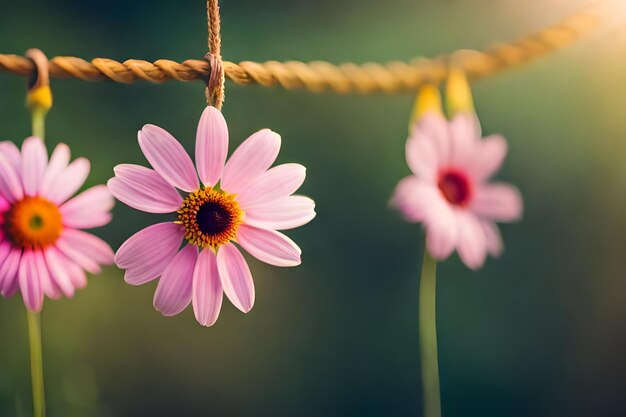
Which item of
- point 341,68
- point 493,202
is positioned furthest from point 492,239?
point 341,68

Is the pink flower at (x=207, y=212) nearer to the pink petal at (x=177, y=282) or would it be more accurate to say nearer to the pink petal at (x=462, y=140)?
the pink petal at (x=177, y=282)

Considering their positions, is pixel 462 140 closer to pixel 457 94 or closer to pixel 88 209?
pixel 457 94

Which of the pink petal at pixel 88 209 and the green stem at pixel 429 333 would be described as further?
the green stem at pixel 429 333

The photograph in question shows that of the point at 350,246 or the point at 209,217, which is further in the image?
the point at 350,246

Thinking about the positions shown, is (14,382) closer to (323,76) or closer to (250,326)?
(250,326)

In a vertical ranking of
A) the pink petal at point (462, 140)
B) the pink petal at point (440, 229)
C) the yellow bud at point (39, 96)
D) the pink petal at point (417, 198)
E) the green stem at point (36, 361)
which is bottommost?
the green stem at point (36, 361)

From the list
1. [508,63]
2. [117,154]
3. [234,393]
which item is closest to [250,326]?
[234,393]

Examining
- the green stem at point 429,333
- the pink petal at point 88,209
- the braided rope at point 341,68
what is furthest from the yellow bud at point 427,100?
the pink petal at point 88,209
